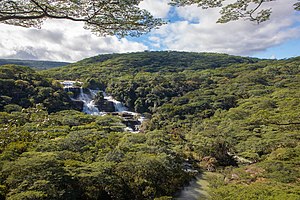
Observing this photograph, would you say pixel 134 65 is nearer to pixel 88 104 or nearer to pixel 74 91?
pixel 74 91

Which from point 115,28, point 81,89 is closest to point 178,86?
point 81,89

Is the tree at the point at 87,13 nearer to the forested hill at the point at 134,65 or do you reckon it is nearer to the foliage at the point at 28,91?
the foliage at the point at 28,91

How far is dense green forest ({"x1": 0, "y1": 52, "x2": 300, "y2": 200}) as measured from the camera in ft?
34.1

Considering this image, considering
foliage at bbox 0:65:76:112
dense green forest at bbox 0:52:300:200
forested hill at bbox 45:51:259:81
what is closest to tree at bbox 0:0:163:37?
dense green forest at bbox 0:52:300:200

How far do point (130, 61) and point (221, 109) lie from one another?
1952 inches

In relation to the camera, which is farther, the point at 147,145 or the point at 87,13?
the point at 147,145

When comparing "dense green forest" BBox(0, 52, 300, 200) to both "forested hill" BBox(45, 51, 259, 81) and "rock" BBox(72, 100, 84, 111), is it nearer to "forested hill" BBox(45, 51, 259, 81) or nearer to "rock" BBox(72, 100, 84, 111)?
"rock" BBox(72, 100, 84, 111)

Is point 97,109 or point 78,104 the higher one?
point 78,104

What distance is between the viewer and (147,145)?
1748cm

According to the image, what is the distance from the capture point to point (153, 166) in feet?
43.1

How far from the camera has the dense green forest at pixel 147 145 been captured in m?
10.4

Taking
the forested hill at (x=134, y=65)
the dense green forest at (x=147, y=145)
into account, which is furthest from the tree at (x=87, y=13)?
the forested hill at (x=134, y=65)

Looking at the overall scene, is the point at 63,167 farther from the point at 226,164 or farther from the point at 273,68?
the point at 273,68

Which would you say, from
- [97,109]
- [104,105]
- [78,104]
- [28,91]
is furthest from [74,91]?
[28,91]
